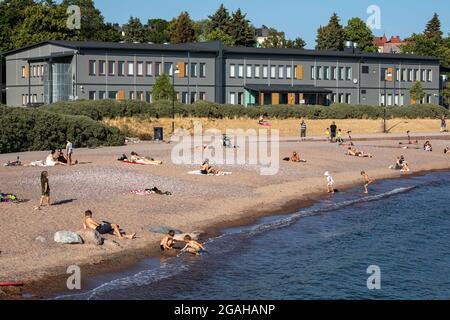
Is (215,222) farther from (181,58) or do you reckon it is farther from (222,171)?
(181,58)

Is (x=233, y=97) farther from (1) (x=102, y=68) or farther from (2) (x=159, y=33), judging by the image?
(2) (x=159, y=33)

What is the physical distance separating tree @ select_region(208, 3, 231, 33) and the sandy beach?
8288cm

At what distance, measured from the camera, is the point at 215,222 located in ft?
102

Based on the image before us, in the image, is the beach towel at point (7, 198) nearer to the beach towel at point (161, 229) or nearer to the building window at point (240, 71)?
the beach towel at point (161, 229)

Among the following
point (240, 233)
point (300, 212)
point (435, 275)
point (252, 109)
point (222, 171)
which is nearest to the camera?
point (435, 275)

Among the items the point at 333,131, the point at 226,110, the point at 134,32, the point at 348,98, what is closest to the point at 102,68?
the point at 226,110

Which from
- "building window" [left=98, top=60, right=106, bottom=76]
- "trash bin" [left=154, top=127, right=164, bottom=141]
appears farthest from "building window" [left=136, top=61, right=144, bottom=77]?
"trash bin" [left=154, top=127, right=164, bottom=141]

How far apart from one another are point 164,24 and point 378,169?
13332cm

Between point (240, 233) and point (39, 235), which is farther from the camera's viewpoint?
point (240, 233)

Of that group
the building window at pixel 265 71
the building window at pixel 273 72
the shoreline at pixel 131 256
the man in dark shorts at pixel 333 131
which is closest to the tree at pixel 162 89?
the building window at pixel 265 71

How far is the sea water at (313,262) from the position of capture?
71.7ft

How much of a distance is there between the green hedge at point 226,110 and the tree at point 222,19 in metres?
53.1

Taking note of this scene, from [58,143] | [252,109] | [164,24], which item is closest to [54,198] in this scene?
[58,143]

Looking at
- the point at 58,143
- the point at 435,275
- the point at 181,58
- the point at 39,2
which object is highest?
the point at 39,2
